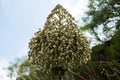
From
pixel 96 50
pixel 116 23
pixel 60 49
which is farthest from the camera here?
pixel 116 23

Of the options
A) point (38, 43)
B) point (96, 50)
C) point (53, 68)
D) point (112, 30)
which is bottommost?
point (53, 68)

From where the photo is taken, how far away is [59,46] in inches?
267

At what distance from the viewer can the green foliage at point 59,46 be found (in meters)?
6.74

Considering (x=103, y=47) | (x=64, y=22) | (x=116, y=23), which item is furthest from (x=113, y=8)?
(x=64, y=22)

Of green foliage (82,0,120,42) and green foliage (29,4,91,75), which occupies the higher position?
green foliage (82,0,120,42)

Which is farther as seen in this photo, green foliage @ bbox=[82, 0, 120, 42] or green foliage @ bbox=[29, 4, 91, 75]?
green foliage @ bbox=[82, 0, 120, 42]

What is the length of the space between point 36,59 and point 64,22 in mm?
787

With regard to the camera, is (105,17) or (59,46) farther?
(105,17)

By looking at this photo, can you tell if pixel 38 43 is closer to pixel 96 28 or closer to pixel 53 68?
pixel 53 68

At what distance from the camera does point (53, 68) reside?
267 inches

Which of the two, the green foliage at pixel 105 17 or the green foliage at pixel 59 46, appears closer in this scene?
the green foliage at pixel 59 46

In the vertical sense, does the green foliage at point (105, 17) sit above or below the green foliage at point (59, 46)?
above

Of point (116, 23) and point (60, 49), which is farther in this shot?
point (116, 23)

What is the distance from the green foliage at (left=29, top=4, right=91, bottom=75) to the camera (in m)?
6.74
